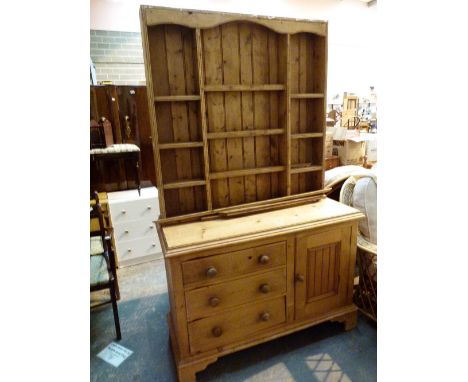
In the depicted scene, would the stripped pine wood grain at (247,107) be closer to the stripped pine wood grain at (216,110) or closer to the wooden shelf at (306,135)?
the stripped pine wood grain at (216,110)

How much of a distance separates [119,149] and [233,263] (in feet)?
5.78

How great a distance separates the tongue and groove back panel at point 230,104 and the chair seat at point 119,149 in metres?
1.24

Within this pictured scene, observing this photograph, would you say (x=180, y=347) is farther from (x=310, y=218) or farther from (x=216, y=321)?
(x=310, y=218)

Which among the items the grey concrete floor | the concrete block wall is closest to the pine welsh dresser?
the grey concrete floor

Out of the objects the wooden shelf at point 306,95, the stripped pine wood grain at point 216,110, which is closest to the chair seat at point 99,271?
the stripped pine wood grain at point 216,110

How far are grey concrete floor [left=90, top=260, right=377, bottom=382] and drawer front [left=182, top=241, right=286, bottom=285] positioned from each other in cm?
58

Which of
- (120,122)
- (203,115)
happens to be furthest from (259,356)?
(120,122)

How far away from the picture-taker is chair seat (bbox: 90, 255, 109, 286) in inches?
70.7
